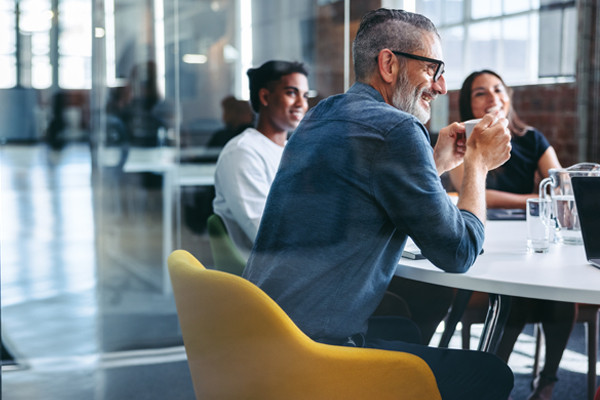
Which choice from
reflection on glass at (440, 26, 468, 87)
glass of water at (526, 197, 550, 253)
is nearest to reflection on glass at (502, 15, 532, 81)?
reflection on glass at (440, 26, 468, 87)

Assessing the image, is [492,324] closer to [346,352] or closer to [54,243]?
[346,352]

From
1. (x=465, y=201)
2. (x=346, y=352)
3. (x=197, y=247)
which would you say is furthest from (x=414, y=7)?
(x=197, y=247)

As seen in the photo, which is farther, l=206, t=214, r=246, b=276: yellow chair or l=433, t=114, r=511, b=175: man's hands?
l=206, t=214, r=246, b=276: yellow chair

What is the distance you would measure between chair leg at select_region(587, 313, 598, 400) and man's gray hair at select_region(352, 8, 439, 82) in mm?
1413

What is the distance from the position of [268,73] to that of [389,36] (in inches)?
40.5

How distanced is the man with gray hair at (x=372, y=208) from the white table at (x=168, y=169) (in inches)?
62.2

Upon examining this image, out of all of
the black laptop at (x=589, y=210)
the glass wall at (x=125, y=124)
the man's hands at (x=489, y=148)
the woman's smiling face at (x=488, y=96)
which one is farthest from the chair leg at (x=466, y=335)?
the glass wall at (x=125, y=124)

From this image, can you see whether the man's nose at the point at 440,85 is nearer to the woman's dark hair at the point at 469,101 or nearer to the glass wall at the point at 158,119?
the woman's dark hair at the point at 469,101

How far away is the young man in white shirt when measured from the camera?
6.26ft

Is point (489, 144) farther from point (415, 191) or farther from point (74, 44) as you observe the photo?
point (74, 44)

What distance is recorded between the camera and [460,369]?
4.64 ft

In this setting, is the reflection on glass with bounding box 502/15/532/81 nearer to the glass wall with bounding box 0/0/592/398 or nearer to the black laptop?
the glass wall with bounding box 0/0/592/398

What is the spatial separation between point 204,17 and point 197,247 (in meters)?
1.24

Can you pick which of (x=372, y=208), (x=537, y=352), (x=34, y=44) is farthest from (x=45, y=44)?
(x=537, y=352)
